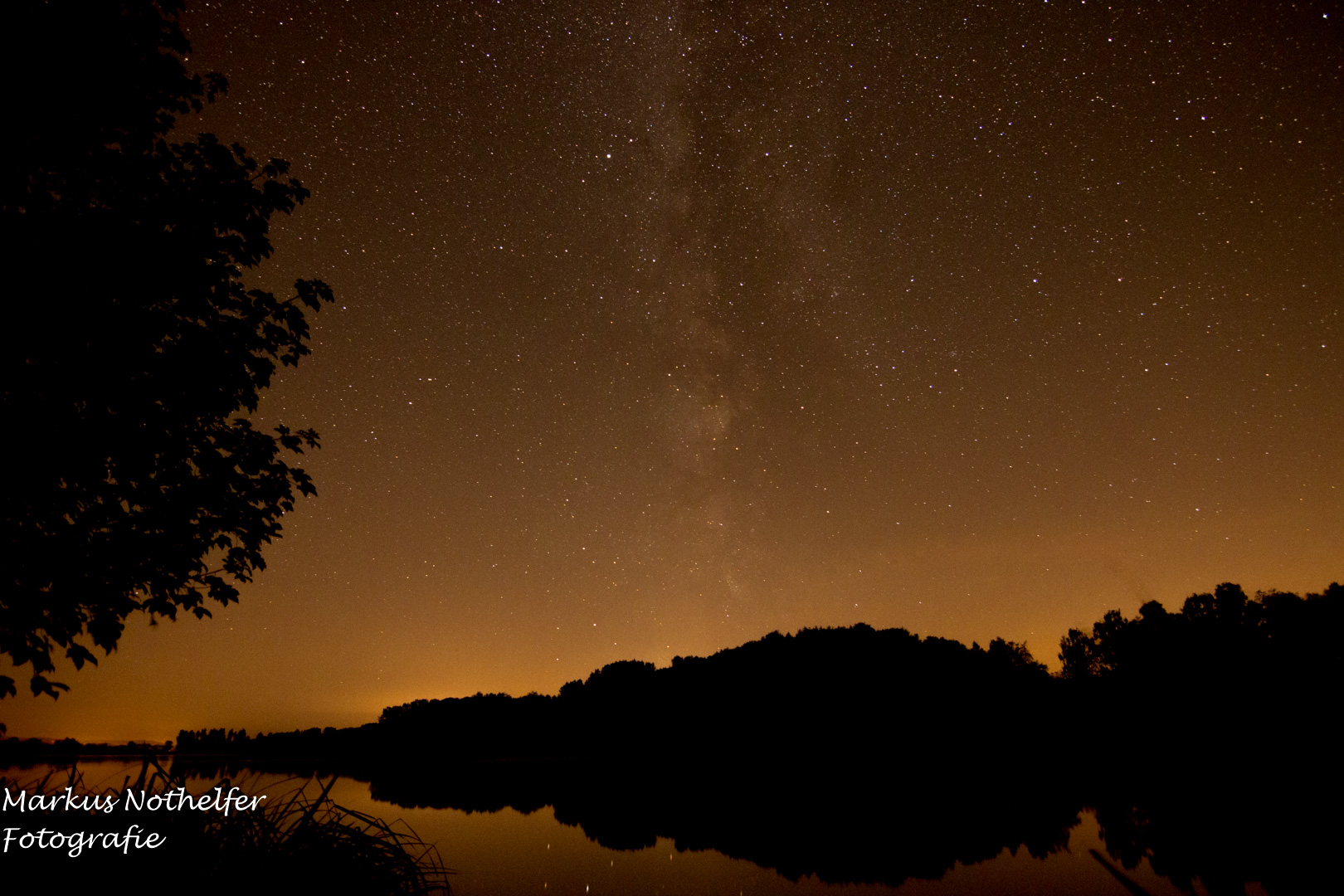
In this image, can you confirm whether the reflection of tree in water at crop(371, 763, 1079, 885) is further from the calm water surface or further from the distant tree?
the distant tree

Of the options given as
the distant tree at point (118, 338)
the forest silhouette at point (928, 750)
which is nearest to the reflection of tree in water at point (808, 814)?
the forest silhouette at point (928, 750)

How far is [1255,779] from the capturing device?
27.0m

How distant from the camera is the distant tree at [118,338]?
16.7 ft

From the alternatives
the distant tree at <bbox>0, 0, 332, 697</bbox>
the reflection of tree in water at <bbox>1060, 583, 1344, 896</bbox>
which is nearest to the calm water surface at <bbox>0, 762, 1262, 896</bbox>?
the reflection of tree in water at <bbox>1060, 583, 1344, 896</bbox>

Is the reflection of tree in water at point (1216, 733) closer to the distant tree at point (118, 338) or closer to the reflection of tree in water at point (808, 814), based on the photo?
the reflection of tree in water at point (808, 814)

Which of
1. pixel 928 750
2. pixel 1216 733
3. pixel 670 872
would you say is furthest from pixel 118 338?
pixel 1216 733

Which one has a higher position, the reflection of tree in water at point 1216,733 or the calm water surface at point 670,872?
the reflection of tree in water at point 1216,733

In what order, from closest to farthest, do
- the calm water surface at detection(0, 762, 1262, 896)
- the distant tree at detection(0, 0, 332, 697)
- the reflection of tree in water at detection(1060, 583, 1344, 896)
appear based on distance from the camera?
the distant tree at detection(0, 0, 332, 697) < the calm water surface at detection(0, 762, 1262, 896) < the reflection of tree in water at detection(1060, 583, 1344, 896)

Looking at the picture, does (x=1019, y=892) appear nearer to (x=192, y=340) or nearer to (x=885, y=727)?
(x=192, y=340)

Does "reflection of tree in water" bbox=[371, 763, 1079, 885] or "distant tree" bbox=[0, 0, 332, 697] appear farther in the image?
"reflection of tree in water" bbox=[371, 763, 1079, 885]

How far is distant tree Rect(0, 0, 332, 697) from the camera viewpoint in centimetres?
510

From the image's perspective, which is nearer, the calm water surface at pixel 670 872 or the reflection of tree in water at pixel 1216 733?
the calm water surface at pixel 670 872

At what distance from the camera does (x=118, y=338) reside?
530 cm

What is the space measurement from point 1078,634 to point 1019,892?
3095 inches
